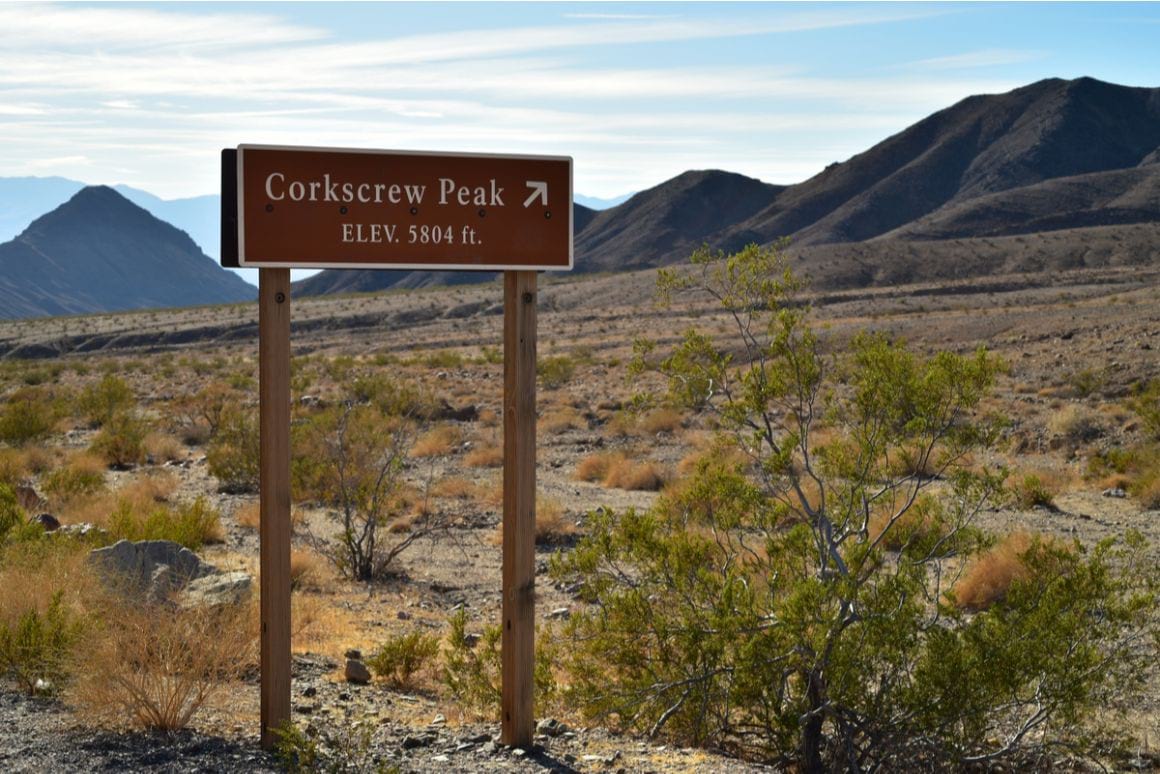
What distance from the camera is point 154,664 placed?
20.8ft

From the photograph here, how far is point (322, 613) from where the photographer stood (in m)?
10.1

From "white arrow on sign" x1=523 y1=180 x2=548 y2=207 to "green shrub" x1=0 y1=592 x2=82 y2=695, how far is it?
341 centimetres

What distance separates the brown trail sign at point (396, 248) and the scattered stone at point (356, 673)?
1.94 m

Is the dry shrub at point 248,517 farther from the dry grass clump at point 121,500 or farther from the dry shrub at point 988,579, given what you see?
the dry shrub at point 988,579

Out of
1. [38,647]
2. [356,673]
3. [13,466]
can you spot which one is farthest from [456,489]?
[38,647]

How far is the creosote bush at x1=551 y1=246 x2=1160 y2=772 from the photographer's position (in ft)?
19.9

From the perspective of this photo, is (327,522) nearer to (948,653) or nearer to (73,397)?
(948,653)

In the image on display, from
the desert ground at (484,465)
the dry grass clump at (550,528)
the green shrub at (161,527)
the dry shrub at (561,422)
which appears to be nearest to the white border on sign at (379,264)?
the desert ground at (484,465)

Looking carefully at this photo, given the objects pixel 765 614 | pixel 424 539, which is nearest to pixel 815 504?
pixel 424 539

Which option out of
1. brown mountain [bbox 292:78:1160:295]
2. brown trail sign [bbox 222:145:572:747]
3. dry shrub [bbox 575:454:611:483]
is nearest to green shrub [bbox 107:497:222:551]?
brown trail sign [bbox 222:145:572:747]

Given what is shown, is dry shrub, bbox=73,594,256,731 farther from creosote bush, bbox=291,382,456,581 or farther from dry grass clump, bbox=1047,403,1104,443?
dry grass clump, bbox=1047,403,1104,443

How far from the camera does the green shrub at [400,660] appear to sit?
7875 millimetres

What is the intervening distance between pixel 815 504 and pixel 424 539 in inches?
176

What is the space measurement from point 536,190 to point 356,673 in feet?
11.5
